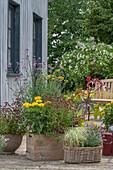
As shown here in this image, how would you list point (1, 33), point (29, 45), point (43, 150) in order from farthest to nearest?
point (29, 45) < point (1, 33) < point (43, 150)

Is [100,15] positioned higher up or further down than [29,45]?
higher up

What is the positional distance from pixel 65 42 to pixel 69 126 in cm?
1557

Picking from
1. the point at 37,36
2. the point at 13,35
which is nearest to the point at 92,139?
the point at 13,35

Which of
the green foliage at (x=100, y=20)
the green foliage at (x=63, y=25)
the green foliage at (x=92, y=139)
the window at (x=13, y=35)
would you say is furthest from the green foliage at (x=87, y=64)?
the green foliage at (x=92, y=139)

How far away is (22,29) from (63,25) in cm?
1367

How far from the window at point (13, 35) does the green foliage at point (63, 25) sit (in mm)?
12400

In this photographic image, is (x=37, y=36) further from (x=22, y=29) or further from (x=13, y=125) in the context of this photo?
(x=13, y=125)

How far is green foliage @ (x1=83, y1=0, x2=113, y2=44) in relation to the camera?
1953cm

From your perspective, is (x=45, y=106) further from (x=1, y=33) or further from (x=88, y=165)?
(x=1, y=33)

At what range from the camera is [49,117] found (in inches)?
165

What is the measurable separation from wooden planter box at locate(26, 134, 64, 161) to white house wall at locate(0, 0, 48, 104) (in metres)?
1.81

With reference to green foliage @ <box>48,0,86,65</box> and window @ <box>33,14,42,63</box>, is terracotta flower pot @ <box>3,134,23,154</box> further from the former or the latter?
green foliage @ <box>48,0,86,65</box>

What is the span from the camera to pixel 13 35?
251 inches

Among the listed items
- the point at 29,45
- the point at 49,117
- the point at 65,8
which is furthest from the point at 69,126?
the point at 65,8
